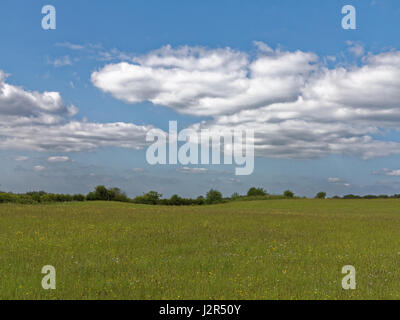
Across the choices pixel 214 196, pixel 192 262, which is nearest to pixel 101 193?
pixel 214 196

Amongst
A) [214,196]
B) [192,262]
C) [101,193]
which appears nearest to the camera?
[192,262]

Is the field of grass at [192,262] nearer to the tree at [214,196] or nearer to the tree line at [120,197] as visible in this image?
the tree line at [120,197]

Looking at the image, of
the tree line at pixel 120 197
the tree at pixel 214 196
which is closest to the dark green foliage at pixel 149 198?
the tree line at pixel 120 197

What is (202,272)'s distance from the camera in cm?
1513

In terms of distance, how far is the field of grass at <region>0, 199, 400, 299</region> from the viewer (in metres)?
12.7

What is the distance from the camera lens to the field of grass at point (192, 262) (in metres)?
12.7

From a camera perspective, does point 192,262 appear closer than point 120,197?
Yes

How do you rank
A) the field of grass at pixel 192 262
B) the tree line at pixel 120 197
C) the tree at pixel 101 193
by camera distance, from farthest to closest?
1. the tree at pixel 101 193
2. the tree line at pixel 120 197
3. the field of grass at pixel 192 262

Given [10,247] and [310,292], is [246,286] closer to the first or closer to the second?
[310,292]

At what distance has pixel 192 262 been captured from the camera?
16.7m

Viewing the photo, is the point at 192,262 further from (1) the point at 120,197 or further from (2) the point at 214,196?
(2) the point at 214,196

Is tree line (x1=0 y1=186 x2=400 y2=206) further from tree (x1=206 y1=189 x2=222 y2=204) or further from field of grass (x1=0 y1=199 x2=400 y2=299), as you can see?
field of grass (x1=0 y1=199 x2=400 y2=299)
